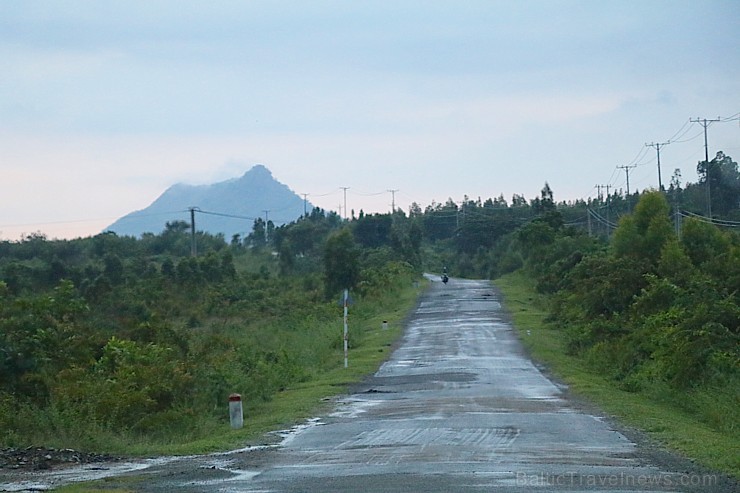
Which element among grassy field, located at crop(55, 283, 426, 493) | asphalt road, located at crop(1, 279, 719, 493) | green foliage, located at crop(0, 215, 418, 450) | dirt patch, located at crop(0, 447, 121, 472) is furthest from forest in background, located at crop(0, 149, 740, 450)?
asphalt road, located at crop(1, 279, 719, 493)

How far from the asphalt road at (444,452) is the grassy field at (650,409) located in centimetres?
68

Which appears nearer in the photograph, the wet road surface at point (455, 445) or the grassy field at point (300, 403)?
the wet road surface at point (455, 445)

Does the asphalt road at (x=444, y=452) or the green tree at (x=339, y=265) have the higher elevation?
the green tree at (x=339, y=265)

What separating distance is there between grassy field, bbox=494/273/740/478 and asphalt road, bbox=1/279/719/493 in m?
0.68

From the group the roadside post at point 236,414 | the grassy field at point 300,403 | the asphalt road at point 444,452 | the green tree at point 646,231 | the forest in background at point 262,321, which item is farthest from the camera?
the green tree at point 646,231

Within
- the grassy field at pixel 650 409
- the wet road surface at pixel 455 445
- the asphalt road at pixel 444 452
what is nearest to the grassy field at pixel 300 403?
the asphalt road at pixel 444 452

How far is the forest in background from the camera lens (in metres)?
19.3

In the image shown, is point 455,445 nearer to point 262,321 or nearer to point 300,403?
point 300,403

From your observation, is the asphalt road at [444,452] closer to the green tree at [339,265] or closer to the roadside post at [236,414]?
the roadside post at [236,414]

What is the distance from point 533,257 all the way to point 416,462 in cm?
6556

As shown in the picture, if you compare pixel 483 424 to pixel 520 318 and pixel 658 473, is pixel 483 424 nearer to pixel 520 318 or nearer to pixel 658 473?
pixel 658 473

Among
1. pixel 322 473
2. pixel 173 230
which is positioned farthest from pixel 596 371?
pixel 173 230

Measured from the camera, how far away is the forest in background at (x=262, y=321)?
19.3m

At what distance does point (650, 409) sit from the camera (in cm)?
2048
